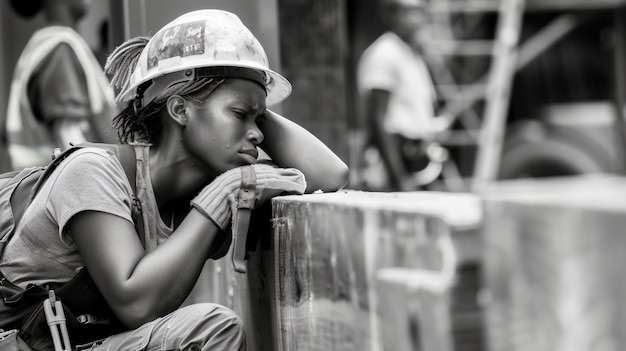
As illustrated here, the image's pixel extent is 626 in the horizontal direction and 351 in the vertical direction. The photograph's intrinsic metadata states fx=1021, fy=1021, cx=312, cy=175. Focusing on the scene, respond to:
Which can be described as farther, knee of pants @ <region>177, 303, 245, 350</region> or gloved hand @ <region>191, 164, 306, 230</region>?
gloved hand @ <region>191, 164, 306, 230</region>

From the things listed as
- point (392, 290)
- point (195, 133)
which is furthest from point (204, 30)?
point (392, 290)

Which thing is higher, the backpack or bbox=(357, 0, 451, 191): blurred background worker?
bbox=(357, 0, 451, 191): blurred background worker

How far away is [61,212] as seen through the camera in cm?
255

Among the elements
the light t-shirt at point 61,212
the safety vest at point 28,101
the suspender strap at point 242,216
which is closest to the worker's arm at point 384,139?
the safety vest at point 28,101

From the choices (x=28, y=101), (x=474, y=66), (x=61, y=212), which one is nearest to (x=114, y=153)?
(x=61, y=212)

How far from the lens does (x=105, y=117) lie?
5785mm

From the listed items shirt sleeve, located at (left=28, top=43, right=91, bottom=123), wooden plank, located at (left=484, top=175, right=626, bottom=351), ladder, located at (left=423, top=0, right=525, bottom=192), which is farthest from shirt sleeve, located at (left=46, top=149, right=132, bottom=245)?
ladder, located at (left=423, top=0, right=525, bottom=192)

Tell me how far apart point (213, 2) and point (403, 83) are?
305 cm

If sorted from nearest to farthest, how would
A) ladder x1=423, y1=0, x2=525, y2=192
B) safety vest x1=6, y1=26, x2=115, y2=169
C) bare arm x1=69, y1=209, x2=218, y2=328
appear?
bare arm x1=69, y1=209, x2=218, y2=328 → safety vest x1=6, y1=26, x2=115, y2=169 → ladder x1=423, y1=0, x2=525, y2=192

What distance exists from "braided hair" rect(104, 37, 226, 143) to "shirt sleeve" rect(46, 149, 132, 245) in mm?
338

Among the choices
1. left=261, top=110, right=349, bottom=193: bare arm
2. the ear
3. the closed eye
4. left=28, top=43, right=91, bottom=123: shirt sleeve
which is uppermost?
left=28, top=43, right=91, bottom=123: shirt sleeve

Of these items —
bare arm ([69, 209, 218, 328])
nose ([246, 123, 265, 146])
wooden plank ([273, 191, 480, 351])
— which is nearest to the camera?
wooden plank ([273, 191, 480, 351])

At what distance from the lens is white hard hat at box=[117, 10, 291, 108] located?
2879 millimetres

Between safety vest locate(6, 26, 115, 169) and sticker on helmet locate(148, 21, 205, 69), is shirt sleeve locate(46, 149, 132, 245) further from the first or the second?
safety vest locate(6, 26, 115, 169)
